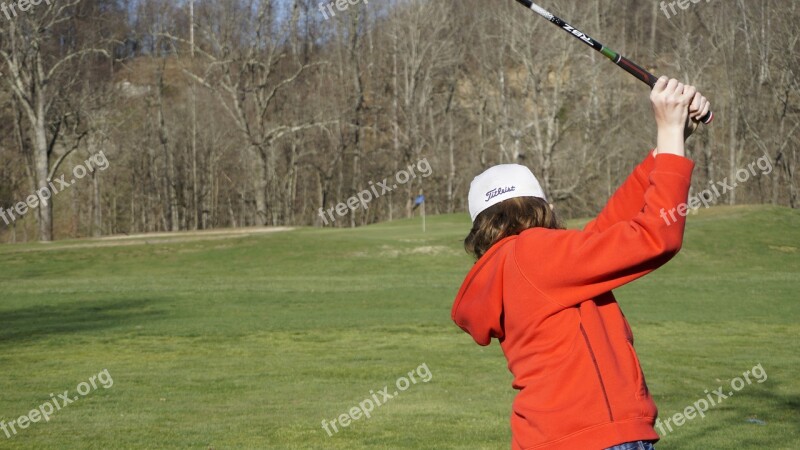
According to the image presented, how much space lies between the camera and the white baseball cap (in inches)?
136

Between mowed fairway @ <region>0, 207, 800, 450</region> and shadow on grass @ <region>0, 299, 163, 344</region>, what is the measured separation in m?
0.06

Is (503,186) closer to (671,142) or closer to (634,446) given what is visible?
(671,142)

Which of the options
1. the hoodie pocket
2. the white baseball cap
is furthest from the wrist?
the hoodie pocket

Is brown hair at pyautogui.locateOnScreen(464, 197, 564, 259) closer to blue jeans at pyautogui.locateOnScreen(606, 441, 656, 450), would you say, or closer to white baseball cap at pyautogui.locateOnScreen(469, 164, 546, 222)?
white baseball cap at pyautogui.locateOnScreen(469, 164, 546, 222)

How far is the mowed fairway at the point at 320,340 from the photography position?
373 inches

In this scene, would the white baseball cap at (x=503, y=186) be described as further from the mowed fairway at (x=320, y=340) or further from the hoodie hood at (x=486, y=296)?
the mowed fairway at (x=320, y=340)

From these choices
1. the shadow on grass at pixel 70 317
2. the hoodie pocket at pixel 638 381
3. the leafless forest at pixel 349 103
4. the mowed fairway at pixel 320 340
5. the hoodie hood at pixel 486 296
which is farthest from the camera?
the leafless forest at pixel 349 103

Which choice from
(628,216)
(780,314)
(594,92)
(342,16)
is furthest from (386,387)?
(342,16)

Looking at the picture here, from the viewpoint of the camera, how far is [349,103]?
187ft

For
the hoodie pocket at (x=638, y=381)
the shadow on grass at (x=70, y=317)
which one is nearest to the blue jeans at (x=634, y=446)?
the hoodie pocket at (x=638, y=381)

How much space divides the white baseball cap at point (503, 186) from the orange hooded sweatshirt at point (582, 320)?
0.18 meters

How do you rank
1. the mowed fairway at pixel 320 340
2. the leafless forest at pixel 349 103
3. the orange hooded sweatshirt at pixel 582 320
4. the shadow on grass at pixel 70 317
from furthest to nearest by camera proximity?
the leafless forest at pixel 349 103, the shadow on grass at pixel 70 317, the mowed fairway at pixel 320 340, the orange hooded sweatshirt at pixel 582 320

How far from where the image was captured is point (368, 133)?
6084 cm

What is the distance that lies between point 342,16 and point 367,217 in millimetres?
11303
